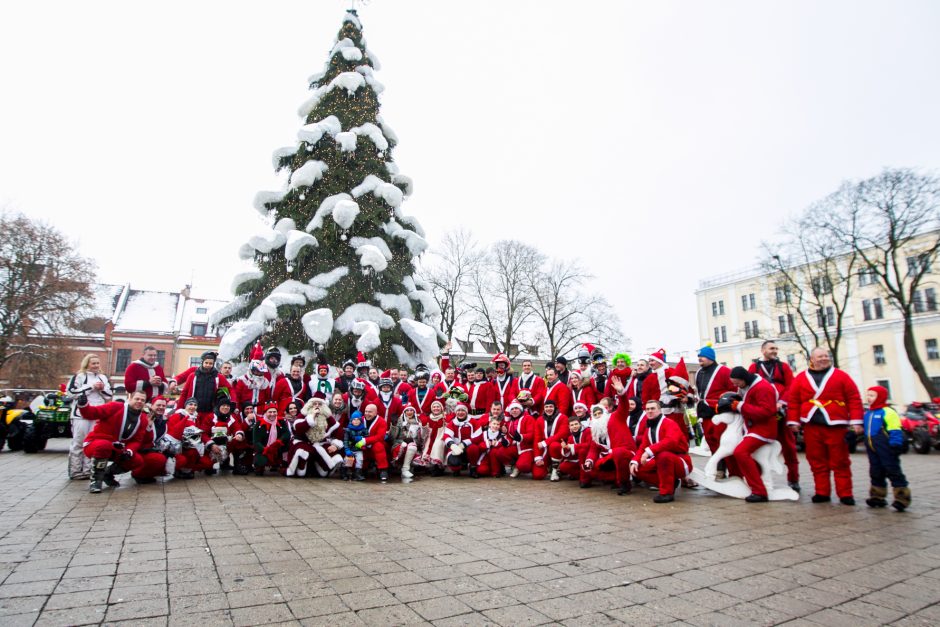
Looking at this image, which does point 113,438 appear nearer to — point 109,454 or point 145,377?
point 109,454

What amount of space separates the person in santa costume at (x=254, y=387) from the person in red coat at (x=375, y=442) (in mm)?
1956

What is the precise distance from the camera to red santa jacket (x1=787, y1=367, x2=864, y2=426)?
6402 mm

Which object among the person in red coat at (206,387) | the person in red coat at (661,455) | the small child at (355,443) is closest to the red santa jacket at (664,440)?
the person in red coat at (661,455)

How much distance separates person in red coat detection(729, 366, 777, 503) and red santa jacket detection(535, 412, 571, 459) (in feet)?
9.25

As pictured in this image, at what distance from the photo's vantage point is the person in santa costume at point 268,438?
29.6ft

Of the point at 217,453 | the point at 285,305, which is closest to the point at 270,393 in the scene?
the point at 217,453

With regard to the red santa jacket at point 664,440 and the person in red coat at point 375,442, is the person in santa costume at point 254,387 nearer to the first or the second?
the person in red coat at point 375,442

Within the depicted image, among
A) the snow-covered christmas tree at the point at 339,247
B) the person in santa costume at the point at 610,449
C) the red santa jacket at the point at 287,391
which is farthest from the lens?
the snow-covered christmas tree at the point at 339,247

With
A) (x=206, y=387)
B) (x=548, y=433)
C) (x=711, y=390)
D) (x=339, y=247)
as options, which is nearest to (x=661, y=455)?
(x=711, y=390)

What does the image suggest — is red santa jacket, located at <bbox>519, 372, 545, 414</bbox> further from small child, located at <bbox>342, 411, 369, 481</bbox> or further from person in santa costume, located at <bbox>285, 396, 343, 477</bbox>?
person in santa costume, located at <bbox>285, 396, 343, 477</bbox>

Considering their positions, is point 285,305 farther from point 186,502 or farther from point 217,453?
point 186,502

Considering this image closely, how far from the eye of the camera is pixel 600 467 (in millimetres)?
8070

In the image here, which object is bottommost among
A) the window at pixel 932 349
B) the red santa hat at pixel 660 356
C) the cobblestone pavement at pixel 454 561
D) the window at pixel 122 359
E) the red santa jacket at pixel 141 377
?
the cobblestone pavement at pixel 454 561

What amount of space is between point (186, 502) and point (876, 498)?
27.3 feet
